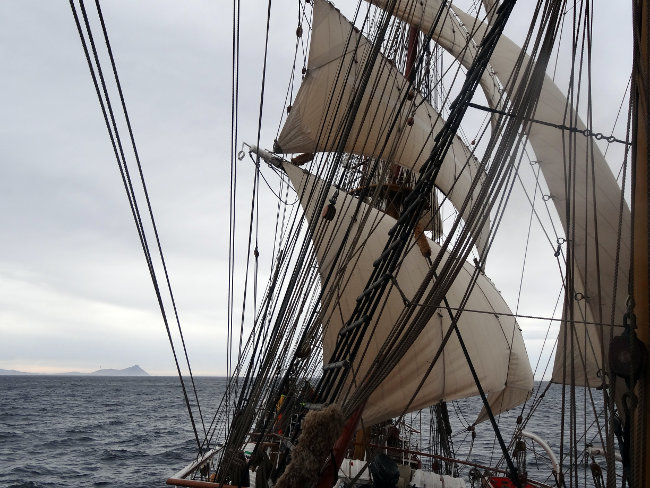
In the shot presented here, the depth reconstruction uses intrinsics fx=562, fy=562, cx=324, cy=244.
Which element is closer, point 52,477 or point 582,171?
point 582,171

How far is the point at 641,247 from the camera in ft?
10.5

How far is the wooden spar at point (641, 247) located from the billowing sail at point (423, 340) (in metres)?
8.00

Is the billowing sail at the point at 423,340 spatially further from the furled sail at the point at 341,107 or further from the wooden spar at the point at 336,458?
the wooden spar at the point at 336,458

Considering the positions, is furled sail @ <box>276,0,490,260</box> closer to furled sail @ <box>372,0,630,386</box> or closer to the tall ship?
the tall ship

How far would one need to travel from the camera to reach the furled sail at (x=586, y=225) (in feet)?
18.1

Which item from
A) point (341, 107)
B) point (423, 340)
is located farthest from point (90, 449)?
point (341, 107)

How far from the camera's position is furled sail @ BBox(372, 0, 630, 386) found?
5.53m

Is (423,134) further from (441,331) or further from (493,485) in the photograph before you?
(493,485)

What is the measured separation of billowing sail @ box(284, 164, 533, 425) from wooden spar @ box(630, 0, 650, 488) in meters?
8.00

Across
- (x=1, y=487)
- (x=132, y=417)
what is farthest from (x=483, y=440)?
(x=132, y=417)

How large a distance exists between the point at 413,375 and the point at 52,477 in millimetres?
13036

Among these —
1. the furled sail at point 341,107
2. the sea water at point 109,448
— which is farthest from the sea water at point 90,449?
the furled sail at point 341,107

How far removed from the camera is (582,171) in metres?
7.26

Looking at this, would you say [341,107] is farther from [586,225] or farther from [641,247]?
[641,247]
